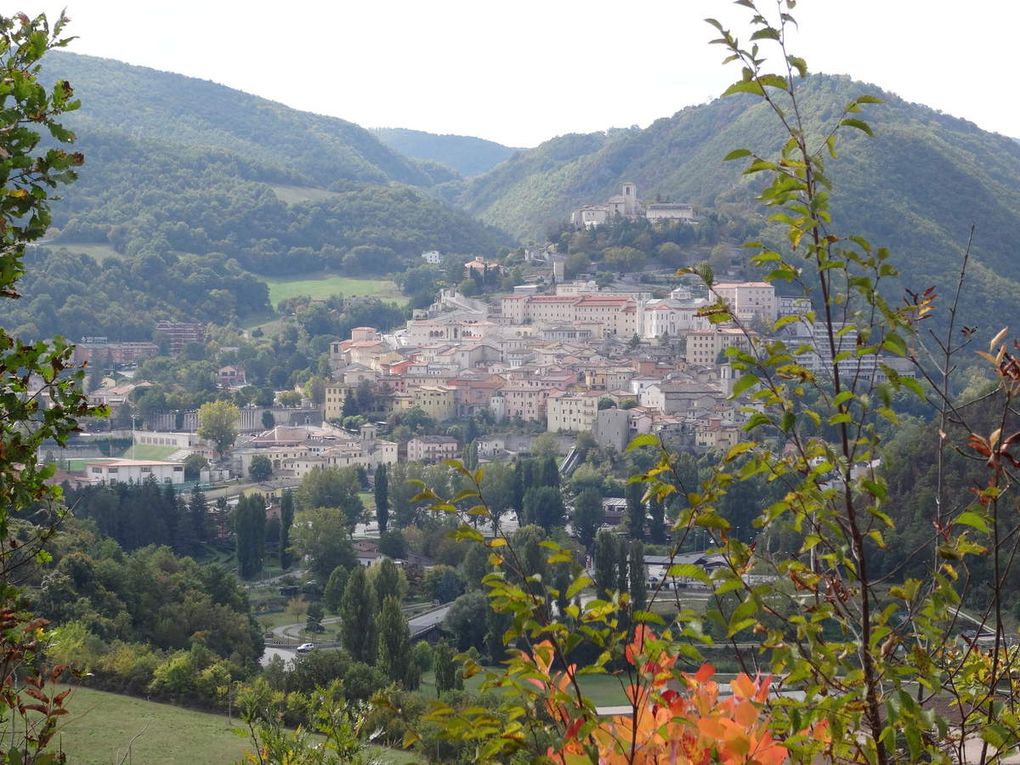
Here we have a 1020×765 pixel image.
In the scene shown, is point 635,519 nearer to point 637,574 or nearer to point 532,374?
point 637,574

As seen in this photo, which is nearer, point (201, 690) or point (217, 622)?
point (201, 690)

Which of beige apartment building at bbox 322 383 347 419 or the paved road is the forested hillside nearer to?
beige apartment building at bbox 322 383 347 419

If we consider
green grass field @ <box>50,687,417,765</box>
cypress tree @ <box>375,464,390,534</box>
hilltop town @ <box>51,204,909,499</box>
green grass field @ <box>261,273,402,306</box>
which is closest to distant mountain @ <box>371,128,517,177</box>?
green grass field @ <box>261,273,402,306</box>

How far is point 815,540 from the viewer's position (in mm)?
1948

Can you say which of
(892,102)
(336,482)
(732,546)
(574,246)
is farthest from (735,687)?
(892,102)

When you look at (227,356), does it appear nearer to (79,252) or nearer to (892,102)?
(79,252)

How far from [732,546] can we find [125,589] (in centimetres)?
1372

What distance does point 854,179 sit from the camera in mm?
52406

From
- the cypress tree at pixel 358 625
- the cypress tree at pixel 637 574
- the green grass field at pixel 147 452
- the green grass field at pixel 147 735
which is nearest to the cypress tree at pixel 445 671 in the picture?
the green grass field at pixel 147 735

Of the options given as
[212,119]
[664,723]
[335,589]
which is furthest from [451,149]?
[664,723]

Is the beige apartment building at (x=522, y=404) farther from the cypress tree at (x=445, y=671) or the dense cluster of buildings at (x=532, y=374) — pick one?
the cypress tree at (x=445, y=671)

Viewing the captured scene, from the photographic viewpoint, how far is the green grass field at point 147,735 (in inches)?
333

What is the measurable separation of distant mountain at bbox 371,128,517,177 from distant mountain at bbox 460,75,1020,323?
37561 millimetres

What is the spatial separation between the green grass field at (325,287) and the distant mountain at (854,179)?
1126 centimetres
